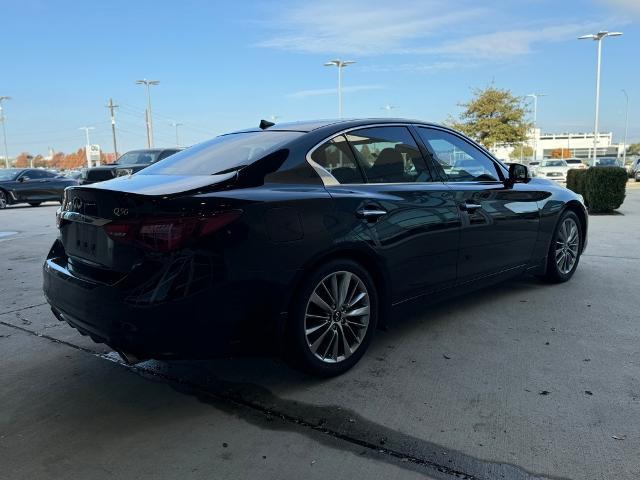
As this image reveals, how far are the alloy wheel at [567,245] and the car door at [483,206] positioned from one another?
0.63m

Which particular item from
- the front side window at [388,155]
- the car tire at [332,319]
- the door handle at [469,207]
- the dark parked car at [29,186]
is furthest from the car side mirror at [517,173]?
the dark parked car at [29,186]

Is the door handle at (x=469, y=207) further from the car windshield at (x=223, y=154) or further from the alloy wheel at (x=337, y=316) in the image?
the car windshield at (x=223, y=154)

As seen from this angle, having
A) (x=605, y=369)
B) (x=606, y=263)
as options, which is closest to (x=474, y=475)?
(x=605, y=369)

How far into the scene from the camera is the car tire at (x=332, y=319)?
3.04 meters

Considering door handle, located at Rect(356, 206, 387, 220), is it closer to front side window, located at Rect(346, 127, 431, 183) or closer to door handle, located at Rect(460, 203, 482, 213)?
front side window, located at Rect(346, 127, 431, 183)

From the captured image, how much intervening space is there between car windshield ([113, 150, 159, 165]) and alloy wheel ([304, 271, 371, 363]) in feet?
45.6

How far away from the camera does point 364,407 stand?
2.95 meters

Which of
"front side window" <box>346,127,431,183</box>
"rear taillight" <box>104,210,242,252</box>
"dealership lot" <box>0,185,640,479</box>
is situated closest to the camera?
"dealership lot" <box>0,185,640,479</box>

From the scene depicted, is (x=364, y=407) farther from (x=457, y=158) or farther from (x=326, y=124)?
(x=457, y=158)

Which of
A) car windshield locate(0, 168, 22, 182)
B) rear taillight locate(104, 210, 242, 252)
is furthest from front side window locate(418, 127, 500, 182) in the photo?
car windshield locate(0, 168, 22, 182)

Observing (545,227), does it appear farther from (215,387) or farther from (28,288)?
(28,288)

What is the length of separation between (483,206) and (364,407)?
201cm

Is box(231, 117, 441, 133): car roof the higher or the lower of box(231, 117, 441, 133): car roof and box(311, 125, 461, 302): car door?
the higher

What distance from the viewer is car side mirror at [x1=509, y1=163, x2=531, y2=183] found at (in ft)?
15.3
